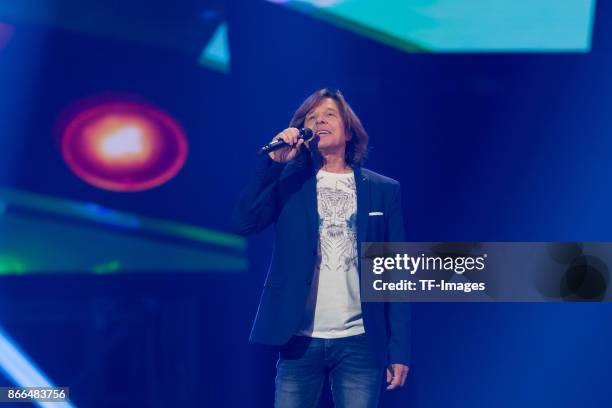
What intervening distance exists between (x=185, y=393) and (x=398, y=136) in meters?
1.35

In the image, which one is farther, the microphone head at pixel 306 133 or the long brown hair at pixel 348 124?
the long brown hair at pixel 348 124

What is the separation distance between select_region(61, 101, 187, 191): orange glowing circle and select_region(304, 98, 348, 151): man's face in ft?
1.90

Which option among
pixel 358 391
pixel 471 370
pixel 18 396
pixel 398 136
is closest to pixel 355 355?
pixel 358 391

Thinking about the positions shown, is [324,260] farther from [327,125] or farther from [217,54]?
[217,54]

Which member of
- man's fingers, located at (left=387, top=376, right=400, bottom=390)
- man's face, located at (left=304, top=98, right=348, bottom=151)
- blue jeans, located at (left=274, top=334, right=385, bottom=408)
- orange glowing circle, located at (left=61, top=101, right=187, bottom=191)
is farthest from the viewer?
orange glowing circle, located at (left=61, top=101, right=187, bottom=191)

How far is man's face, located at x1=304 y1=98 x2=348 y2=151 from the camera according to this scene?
9.38ft

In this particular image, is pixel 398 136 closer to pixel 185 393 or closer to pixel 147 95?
pixel 147 95

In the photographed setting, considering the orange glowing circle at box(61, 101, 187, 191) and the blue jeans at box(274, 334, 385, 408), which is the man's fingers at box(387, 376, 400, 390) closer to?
the blue jeans at box(274, 334, 385, 408)

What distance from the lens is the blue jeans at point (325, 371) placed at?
8.38 ft

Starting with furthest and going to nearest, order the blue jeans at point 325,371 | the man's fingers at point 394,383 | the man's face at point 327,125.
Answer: the man's face at point 327,125 → the man's fingers at point 394,383 → the blue jeans at point 325,371

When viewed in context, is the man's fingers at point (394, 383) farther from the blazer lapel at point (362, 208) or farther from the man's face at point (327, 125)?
the man's face at point (327, 125)

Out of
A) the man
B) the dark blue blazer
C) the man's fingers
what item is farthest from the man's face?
the man's fingers

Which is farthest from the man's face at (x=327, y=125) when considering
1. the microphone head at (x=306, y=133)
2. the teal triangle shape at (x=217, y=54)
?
the teal triangle shape at (x=217, y=54)

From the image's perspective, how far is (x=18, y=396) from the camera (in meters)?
3.15
